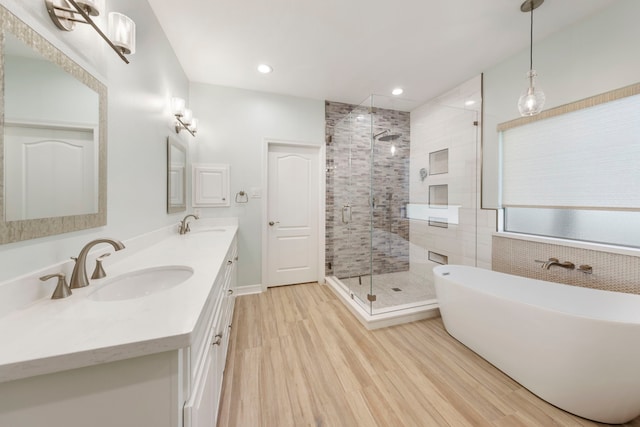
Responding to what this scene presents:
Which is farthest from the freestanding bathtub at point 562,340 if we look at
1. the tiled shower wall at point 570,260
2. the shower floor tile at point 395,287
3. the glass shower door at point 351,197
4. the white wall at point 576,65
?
the glass shower door at point 351,197

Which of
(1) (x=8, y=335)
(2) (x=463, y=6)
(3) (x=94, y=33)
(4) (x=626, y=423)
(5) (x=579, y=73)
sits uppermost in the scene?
(2) (x=463, y=6)

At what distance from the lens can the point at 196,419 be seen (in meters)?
0.73

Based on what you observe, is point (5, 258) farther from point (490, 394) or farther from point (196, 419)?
point (490, 394)

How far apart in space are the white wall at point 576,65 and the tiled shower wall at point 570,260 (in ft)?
1.66

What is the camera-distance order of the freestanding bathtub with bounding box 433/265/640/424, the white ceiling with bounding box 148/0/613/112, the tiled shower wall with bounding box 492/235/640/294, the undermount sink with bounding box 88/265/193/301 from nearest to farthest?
the undermount sink with bounding box 88/265/193/301, the freestanding bathtub with bounding box 433/265/640/424, the tiled shower wall with bounding box 492/235/640/294, the white ceiling with bounding box 148/0/613/112

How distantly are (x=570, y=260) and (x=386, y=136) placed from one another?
2.23 meters

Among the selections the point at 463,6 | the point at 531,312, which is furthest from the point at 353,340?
the point at 463,6

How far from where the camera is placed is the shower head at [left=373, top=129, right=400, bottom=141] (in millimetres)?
2969

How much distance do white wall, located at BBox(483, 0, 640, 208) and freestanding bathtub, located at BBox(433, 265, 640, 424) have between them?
1.11m

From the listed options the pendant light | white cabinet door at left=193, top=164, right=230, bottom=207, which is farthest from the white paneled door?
the pendant light

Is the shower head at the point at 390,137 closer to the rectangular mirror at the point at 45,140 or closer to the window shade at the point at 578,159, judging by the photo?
the window shade at the point at 578,159

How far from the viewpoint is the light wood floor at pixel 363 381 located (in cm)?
131

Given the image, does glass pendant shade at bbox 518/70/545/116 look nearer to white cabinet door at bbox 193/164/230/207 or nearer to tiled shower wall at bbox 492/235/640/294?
tiled shower wall at bbox 492/235/640/294

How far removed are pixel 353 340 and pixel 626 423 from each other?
5.35 ft
